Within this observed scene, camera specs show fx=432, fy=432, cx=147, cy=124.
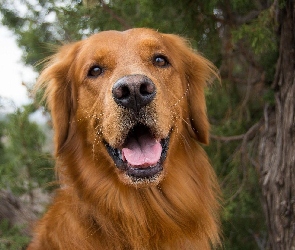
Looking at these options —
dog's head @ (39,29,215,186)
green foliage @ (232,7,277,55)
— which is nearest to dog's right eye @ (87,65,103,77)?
dog's head @ (39,29,215,186)

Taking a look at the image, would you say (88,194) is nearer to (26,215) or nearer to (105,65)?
(105,65)

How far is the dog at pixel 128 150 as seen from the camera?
287cm

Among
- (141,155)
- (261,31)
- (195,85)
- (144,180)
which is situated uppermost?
(261,31)

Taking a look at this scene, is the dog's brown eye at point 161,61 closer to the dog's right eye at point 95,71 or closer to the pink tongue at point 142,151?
the dog's right eye at point 95,71

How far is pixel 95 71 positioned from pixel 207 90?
5.49ft

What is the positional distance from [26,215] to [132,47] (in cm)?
214

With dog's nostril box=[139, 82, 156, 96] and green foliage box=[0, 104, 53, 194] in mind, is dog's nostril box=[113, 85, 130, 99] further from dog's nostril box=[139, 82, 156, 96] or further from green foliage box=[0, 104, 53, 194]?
green foliage box=[0, 104, 53, 194]

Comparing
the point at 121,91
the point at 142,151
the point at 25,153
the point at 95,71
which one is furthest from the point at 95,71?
the point at 25,153

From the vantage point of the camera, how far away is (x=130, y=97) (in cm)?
268

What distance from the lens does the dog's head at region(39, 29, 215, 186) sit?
2.79m

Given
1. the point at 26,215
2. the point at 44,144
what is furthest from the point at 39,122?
the point at 26,215

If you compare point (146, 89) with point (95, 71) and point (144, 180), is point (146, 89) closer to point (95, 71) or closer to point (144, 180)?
point (144, 180)

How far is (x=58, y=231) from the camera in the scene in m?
3.12

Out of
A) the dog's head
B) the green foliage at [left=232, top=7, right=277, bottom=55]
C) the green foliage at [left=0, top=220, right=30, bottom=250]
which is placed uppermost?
the green foliage at [left=232, top=7, right=277, bottom=55]
